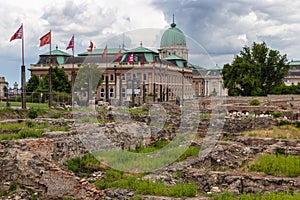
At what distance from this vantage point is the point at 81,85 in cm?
5622

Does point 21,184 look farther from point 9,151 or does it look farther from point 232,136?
point 232,136

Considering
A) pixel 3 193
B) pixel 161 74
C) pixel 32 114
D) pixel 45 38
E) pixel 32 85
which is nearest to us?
pixel 3 193

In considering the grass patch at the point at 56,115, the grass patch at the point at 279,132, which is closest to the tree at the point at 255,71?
the grass patch at the point at 279,132

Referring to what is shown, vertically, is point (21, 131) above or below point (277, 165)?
above

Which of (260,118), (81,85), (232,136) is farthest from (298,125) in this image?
(81,85)

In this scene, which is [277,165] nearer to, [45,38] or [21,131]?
[21,131]

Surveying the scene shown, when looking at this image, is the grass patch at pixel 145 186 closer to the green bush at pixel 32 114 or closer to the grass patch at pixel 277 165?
the grass patch at pixel 277 165

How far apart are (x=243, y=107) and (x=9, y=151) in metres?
28.0

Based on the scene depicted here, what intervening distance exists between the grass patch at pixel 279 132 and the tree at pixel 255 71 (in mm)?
37381

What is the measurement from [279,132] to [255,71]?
137 ft

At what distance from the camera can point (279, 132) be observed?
24.7m

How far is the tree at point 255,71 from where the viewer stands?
64250 mm

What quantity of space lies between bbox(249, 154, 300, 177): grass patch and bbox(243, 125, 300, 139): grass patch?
22.1ft

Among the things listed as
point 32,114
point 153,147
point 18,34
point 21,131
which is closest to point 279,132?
point 153,147
